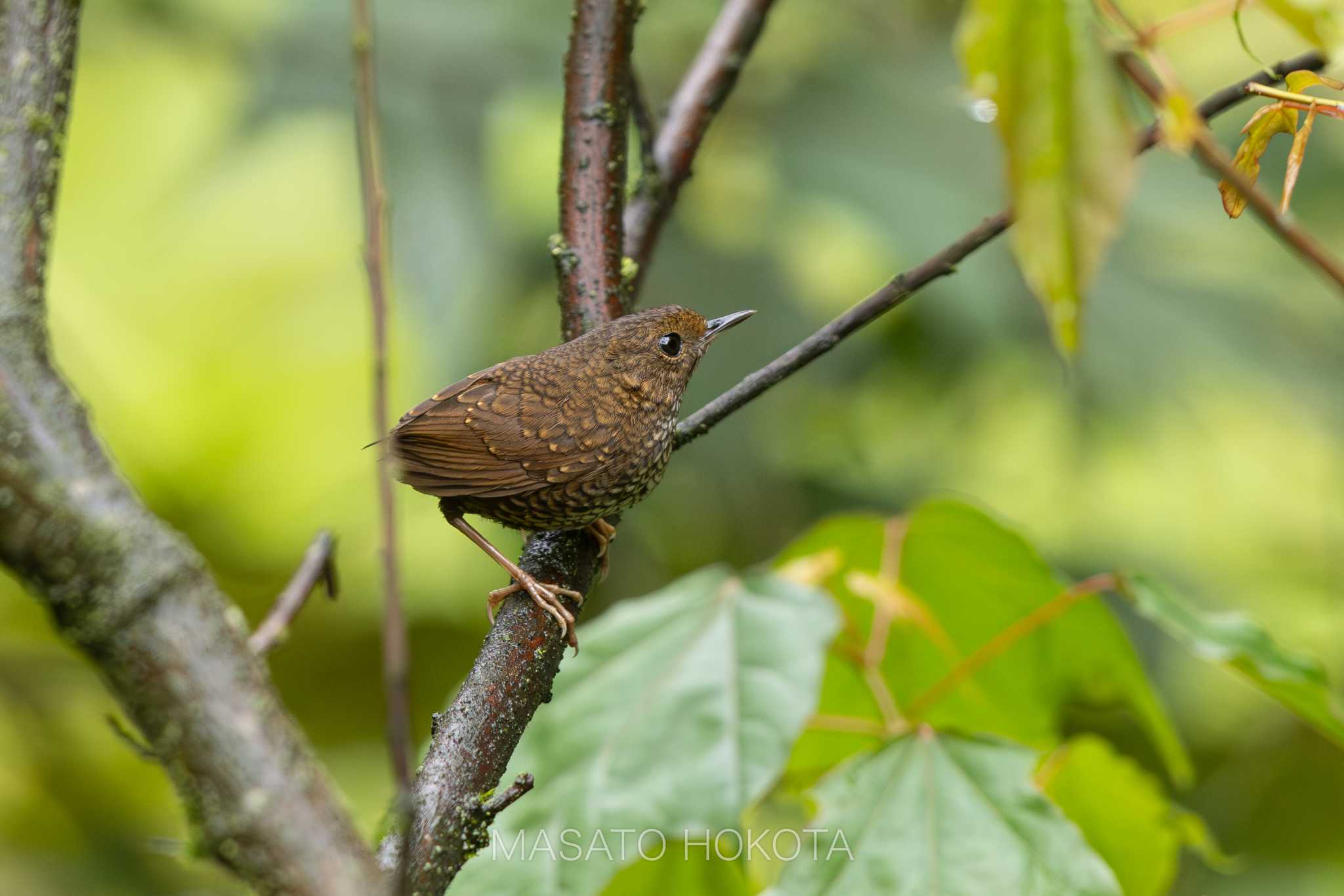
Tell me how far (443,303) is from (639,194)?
148 centimetres

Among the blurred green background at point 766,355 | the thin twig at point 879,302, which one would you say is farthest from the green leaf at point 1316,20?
the blurred green background at point 766,355

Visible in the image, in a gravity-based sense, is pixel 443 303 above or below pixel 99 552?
below

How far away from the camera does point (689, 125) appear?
2.44m

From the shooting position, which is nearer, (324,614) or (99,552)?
(99,552)

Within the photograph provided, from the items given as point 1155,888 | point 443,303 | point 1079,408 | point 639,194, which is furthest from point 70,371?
point 1155,888

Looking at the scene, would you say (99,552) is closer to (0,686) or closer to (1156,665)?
(1156,665)

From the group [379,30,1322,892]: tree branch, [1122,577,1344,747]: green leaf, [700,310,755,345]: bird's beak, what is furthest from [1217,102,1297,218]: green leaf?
[700,310,755,345]: bird's beak

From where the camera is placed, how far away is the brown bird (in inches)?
75.8

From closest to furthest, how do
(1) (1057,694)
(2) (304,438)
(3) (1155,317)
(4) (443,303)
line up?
(1) (1057,694) → (4) (443,303) → (3) (1155,317) → (2) (304,438)

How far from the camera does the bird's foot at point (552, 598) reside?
1.69 meters

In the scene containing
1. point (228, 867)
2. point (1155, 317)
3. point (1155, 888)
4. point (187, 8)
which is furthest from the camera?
point (187, 8)

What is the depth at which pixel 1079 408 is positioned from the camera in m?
4.39

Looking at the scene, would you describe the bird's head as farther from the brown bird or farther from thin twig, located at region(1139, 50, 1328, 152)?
thin twig, located at region(1139, 50, 1328, 152)

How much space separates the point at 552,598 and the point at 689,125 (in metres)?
1.16
